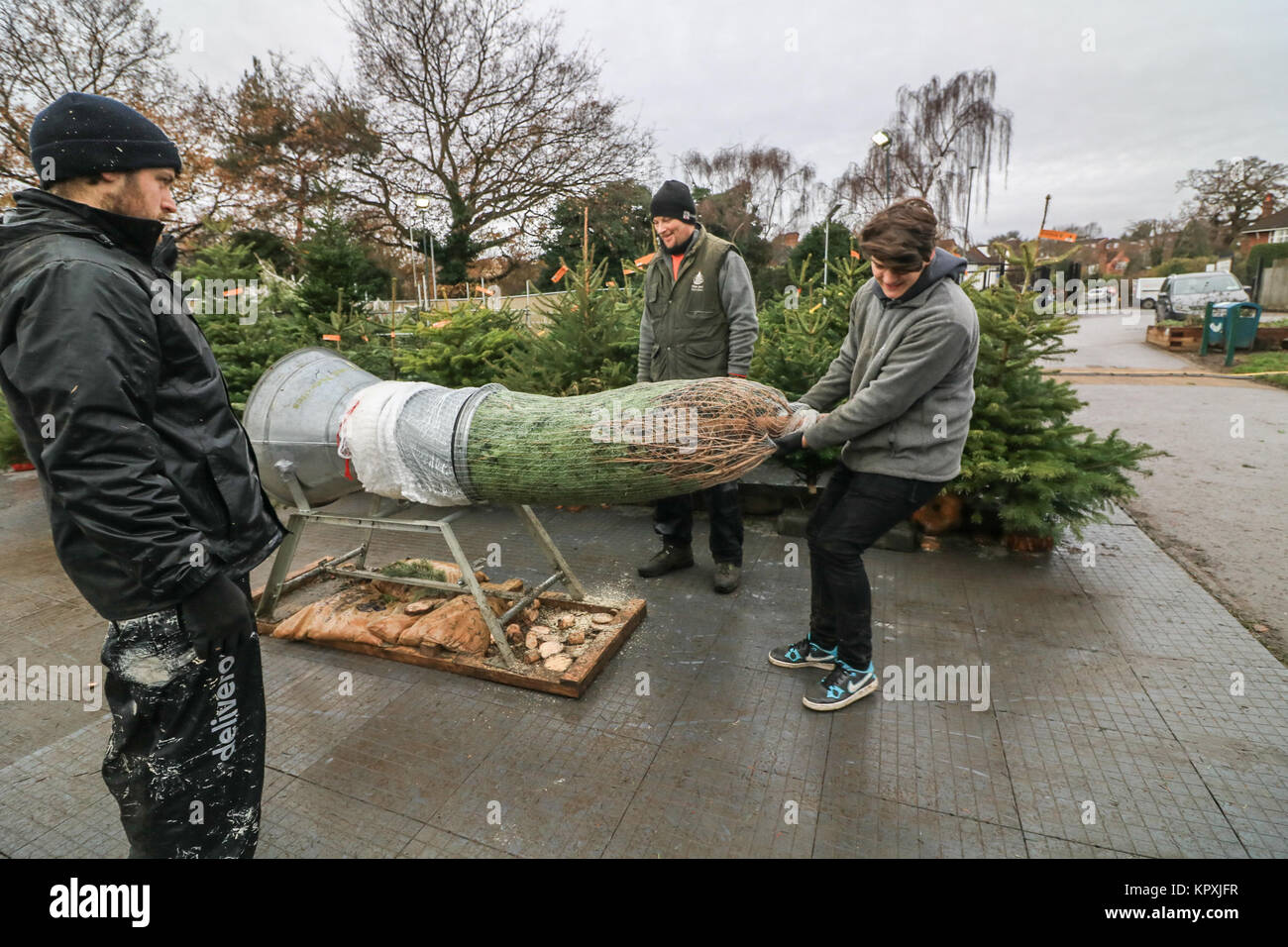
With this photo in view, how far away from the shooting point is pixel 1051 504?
4.25 m

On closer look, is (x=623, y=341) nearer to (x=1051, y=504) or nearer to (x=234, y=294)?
(x=1051, y=504)

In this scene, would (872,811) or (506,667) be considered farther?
(506,667)

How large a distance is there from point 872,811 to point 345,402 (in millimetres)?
2680

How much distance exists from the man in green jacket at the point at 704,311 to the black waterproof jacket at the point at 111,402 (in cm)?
268

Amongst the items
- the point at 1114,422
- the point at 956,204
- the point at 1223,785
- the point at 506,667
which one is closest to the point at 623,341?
the point at 506,667

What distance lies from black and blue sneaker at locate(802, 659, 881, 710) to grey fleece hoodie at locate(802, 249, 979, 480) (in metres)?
0.88

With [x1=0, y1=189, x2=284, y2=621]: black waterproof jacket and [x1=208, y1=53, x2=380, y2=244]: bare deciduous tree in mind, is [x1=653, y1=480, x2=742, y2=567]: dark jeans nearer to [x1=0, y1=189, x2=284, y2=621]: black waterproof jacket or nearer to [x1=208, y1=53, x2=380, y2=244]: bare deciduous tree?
[x1=0, y1=189, x2=284, y2=621]: black waterproof jacket

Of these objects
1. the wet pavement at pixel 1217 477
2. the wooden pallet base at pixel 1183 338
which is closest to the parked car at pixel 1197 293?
the wooden pallet base at pixel 1183 338

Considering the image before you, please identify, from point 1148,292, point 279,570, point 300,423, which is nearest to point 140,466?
point 300,423

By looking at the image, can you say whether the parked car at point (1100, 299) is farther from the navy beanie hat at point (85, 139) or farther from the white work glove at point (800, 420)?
the navy beanie hat at point (85, 139)

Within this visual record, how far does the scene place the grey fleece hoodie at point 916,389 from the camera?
2539 mm

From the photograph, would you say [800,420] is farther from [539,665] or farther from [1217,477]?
[1217,477]

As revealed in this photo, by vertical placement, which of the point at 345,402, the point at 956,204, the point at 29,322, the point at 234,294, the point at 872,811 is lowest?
the point at 872,811

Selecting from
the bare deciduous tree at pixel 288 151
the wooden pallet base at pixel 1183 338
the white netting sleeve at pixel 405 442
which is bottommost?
the white netting sleeve at pixel 405 442
